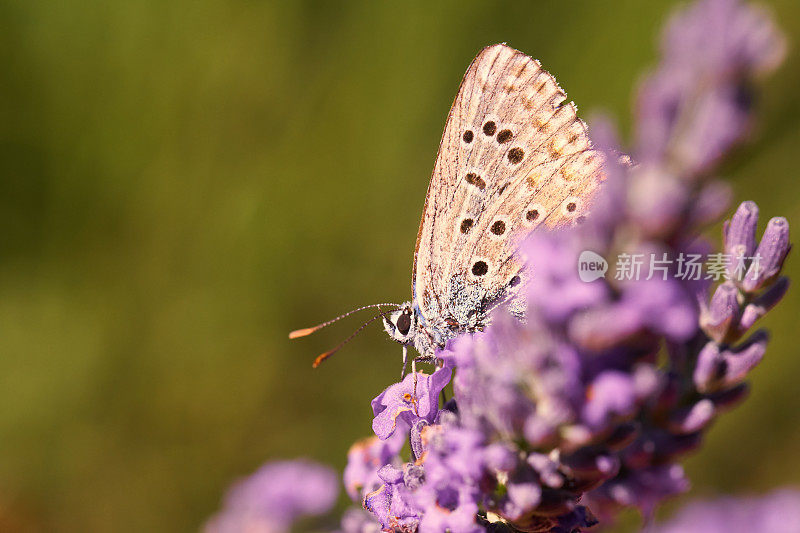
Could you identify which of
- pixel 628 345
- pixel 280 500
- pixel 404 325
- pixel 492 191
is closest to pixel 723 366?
pixel 628 345

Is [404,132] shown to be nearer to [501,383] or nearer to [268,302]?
[268,302]

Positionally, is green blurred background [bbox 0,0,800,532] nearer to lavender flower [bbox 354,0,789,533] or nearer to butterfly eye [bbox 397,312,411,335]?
butterfly eye [bbox 397,312,411,335]

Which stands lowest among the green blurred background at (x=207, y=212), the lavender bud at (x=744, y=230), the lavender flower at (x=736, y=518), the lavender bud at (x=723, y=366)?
the lavender flower at (x=736, y=518)

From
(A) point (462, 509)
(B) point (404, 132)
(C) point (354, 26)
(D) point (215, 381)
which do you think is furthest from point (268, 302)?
(A) point (462, 509)

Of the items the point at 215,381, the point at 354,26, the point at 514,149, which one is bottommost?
the point at 514,149

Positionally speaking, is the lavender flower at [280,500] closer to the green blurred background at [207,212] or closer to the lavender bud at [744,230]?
the green blurred background at [207,212]

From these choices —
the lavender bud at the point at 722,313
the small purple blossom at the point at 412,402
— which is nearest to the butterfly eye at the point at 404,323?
the small purple blossom at the point at 412,402

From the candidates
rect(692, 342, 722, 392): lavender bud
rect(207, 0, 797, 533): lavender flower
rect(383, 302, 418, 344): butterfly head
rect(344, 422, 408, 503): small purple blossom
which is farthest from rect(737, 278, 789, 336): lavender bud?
rect(383, 302, 418, 344): butterfly head
